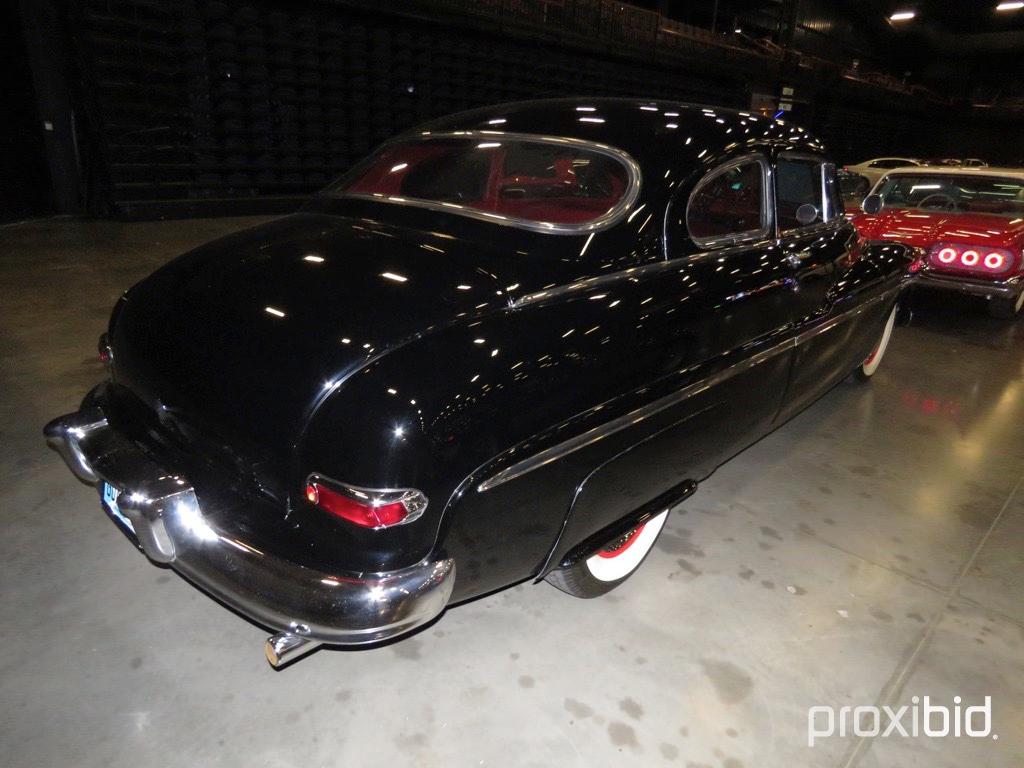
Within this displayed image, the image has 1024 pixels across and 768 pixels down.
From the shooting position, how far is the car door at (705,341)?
74.1 inches

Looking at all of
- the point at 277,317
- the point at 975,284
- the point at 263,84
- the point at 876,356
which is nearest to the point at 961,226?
the point at 975,284

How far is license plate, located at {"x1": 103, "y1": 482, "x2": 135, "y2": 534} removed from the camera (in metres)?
1.68

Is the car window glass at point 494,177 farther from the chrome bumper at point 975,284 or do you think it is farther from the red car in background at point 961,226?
the chrome bumper at point 975,284

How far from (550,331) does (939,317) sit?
5978mm

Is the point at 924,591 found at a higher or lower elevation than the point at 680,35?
lower

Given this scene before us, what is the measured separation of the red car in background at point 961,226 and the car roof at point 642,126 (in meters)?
2.88

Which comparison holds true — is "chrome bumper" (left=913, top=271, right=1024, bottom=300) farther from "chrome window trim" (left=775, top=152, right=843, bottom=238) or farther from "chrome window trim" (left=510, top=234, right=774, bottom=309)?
"chrome window trim" (left=510, top=234, right=774, bottom=309)

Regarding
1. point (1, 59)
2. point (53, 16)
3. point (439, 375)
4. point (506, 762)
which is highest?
point (53, 16)

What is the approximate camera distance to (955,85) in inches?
1212

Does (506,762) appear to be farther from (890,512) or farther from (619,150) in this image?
(890,512)

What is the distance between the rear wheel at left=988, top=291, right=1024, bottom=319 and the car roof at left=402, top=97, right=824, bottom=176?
479 centimetres

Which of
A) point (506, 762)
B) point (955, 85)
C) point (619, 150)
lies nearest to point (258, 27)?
point (619, 150)

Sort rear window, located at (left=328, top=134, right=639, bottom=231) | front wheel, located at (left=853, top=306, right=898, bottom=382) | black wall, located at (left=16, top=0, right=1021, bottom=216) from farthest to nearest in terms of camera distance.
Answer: black wall, located at (left=16, top=0, right=1021, bottom=216) < front wheel, located at (left=853, top=306, right=898, bottom=382) < rear window, located at (left=328, top=134, right=639, bottom=231)

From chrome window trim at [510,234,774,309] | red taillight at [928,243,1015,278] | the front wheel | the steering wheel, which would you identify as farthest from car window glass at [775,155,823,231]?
the steering wheel
